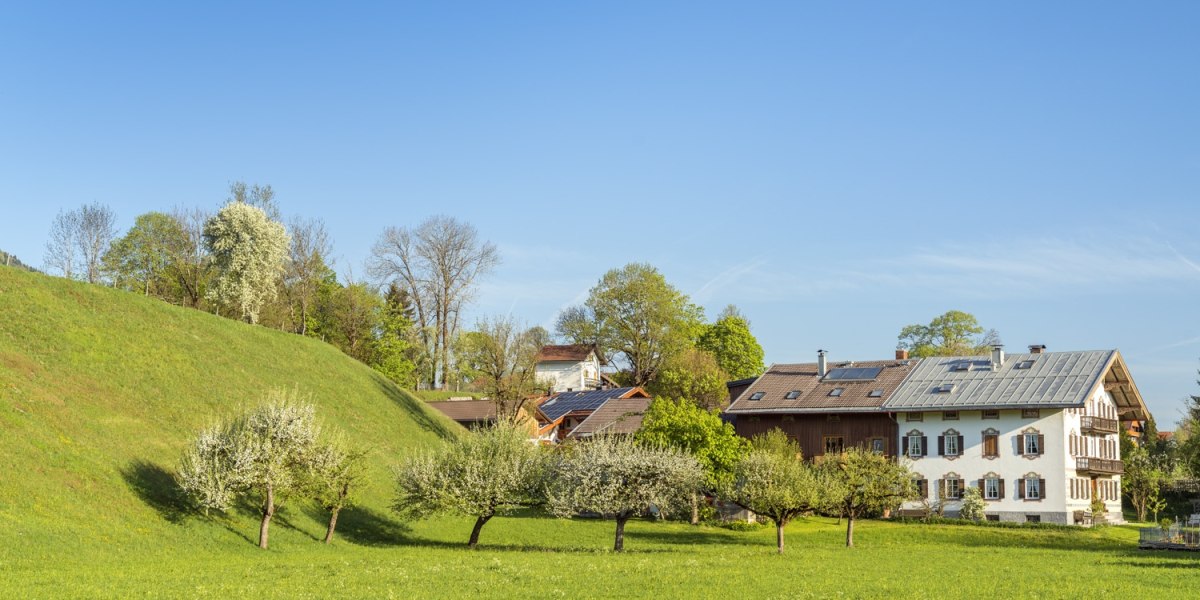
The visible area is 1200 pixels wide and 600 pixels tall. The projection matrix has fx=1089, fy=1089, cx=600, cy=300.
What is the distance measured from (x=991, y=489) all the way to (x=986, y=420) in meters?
4.60

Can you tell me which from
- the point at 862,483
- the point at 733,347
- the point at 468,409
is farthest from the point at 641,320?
the point at 862,483

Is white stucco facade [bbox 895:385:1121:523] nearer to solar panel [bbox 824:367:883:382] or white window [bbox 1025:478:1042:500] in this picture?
white window [bbox 1025:478:1042:500]

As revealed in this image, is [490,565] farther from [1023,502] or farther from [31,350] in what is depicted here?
[1023,502]

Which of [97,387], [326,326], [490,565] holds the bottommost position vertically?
[490,565]

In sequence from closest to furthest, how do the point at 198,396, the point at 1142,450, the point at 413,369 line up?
the point at 198,396 < the point at 1142,450 < the point at 413,369

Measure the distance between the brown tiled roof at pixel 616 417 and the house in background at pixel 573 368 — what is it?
35199 millimetres

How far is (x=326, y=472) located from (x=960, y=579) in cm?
2842

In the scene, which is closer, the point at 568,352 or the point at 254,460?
the point at 254,460

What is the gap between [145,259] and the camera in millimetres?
112812

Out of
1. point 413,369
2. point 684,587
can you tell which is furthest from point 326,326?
point 684,587

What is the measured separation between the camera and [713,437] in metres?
66.6

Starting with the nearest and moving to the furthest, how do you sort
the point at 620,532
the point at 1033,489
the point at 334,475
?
the point at 334,475
the point at 620,532
the point at 1033,489

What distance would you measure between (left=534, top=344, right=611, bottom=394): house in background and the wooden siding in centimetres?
5280

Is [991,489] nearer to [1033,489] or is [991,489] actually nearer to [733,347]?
[1033,489]
